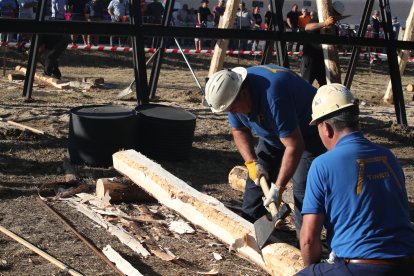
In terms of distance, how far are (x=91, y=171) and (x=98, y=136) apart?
485mm

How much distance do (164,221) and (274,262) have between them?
2.07 m

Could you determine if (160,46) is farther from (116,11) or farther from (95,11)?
(95,11)

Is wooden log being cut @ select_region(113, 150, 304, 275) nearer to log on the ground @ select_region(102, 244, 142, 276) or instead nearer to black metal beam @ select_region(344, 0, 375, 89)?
log on the ground @ select_region(102, 244, 142, 276)

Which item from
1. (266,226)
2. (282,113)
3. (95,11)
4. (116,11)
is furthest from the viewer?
(95,11)

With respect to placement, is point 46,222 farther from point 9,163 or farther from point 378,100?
point 378,100

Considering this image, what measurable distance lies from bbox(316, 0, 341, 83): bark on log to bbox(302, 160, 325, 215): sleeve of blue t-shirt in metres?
9.54

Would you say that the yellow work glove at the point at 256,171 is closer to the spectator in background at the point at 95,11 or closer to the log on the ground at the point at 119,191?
the log on the ground at the point at 119,191

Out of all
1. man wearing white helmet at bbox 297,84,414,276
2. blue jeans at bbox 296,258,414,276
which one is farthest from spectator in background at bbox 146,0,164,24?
blue jeans at bbox 296,258,414,276

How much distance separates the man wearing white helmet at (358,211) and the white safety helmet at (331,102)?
6.2 inches

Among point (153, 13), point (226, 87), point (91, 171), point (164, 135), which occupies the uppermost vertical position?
point (226, 87)

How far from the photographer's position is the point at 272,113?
19.1 feet

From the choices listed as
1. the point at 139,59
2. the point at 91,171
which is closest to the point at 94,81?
the point at 139,59

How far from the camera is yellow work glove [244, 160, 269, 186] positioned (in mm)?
→ 6492

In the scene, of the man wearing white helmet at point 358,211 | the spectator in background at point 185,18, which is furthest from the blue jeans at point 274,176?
the spectator in background at point 185,18
